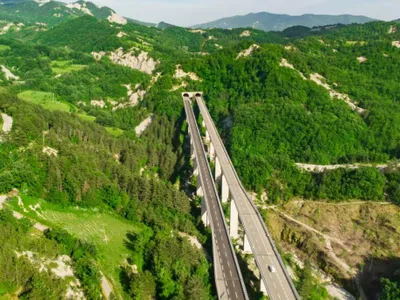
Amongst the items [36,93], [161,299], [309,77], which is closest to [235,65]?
[309,77]

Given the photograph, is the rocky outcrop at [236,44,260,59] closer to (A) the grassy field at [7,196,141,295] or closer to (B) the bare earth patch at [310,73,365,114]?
(B) the bare earth patch at [310,73,365,114]

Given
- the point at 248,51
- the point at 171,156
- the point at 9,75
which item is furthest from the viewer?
the point at 9,75

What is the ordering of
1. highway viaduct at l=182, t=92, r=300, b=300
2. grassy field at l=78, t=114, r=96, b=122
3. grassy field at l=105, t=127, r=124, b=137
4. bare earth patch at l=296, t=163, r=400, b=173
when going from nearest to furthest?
highway viaduct at l=182, t=92, r=300, b=300, bare earth patch at l=296, t=163, r=400, b=173, grassy field at l=105, t=127, r=124, b=137, grassy field at l=78, t=114, r=96, b=122

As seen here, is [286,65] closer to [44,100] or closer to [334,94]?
[334,94]

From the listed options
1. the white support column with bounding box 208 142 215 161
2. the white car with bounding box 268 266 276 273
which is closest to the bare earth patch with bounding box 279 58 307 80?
the white support column with bounding box 208 142 215 161

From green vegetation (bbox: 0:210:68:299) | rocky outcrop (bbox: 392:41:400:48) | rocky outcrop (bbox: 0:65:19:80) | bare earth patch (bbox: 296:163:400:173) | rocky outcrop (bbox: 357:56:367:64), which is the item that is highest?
rocky outcrop (bbox: 392:41:400:48)

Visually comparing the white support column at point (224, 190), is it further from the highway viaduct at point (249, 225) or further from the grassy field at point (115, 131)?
the grassy field at point (115, 131)

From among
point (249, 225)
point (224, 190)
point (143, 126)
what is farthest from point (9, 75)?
point (249, 225)
